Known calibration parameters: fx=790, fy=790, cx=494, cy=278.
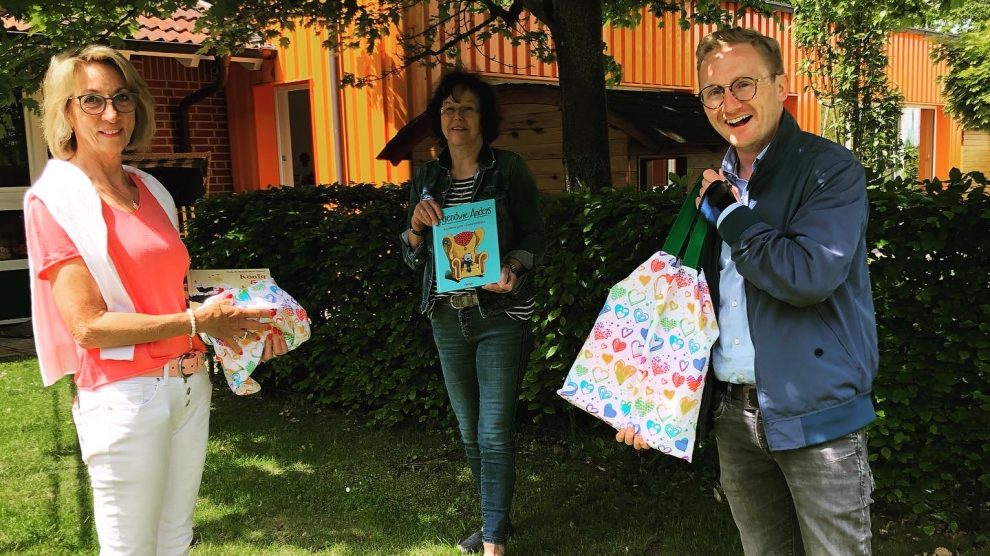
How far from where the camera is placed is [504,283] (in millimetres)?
3309

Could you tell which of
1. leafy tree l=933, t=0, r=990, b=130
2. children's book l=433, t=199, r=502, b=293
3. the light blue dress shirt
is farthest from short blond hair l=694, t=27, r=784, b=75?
leafy tree l=933, t=0, r=990, b=130

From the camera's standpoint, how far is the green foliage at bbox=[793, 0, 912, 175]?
1139cm

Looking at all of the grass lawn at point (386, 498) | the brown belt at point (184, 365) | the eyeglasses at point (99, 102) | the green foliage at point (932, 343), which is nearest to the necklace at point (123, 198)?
the eyeglasses at point (99, 102)

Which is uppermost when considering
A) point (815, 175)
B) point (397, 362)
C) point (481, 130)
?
point (481, 130)

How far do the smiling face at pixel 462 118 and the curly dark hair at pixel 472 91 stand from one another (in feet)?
0.07

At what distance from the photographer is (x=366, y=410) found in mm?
6043

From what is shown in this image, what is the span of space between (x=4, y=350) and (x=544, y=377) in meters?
6.83

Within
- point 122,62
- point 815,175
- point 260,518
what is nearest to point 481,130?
point 122,62

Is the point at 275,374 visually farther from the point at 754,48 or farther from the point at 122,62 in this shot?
the point at 754,48

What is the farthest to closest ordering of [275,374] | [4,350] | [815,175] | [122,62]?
[4,350] → [275,374] → [122,62] → [815,175]

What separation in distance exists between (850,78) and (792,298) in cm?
1117

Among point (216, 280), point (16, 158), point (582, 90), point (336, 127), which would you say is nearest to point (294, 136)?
point (336, 127)

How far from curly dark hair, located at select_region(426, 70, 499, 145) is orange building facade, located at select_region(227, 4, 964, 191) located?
3.19 m

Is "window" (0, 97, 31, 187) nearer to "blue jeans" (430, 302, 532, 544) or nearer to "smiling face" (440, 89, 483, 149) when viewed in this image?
"smiling face" (440, 89, 483, 149)
